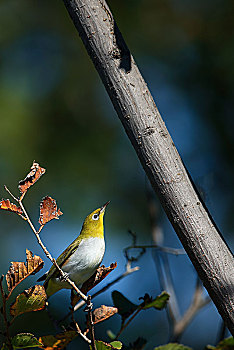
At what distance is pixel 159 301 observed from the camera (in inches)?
27.4

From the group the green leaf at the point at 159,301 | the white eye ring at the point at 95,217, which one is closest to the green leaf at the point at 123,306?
the green leaf at the point at 159,301

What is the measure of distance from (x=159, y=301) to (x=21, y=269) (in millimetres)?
241

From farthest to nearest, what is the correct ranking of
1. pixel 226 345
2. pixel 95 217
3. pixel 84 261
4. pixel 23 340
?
pixel 95 217
pixel 84 261
pixel 226 345
pixel 23 340

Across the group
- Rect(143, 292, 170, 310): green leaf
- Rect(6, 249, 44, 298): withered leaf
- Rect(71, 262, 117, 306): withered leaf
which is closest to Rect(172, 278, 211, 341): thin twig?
Rect(143, 292, 170, 310): green leaf

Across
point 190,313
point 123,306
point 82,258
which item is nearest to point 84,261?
point 82,258

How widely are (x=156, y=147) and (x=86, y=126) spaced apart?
5.29 ft

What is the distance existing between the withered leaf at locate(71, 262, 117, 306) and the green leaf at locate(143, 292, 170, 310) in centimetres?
10

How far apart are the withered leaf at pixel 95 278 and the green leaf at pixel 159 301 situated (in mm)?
100

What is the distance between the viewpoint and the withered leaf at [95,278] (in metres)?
0.61

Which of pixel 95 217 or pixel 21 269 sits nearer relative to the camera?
pixel 21 269

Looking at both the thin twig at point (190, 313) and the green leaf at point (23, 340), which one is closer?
the green leaf at point (23, 340)

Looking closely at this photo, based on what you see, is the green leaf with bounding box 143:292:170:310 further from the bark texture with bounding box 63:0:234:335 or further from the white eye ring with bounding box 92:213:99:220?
the white eye ring with bounding box 92:213:99:220

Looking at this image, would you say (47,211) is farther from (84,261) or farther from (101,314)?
(84,261)

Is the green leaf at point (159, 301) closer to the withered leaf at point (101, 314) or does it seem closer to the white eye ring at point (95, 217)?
the withered leaf at point (101, 314)
